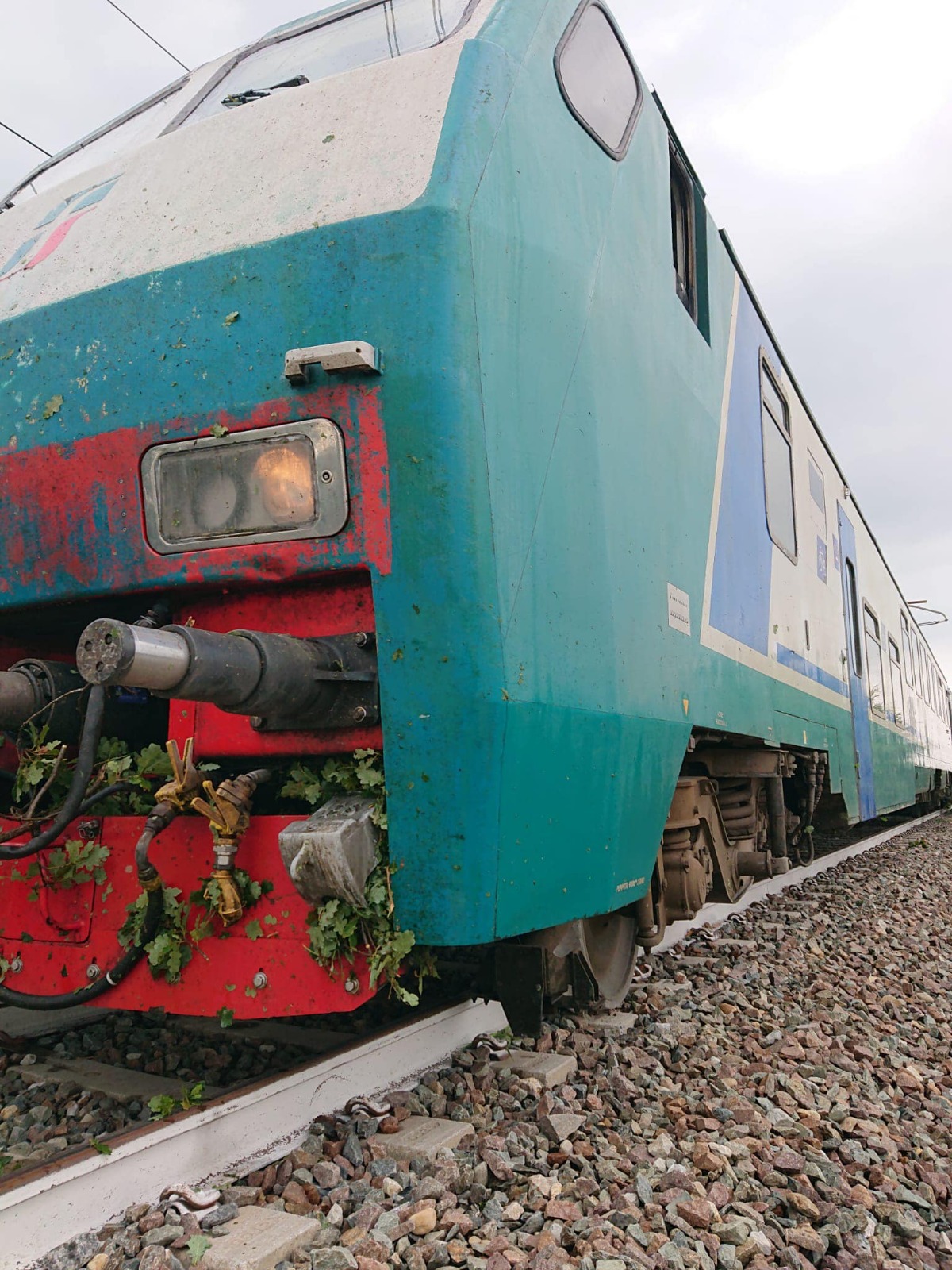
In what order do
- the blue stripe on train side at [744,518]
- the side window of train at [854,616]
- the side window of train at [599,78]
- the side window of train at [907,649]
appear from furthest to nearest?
the side window of train at [907,649] < the side window of train at [854,616] < the blue stripe on train side at [744,518] < the side window of train at [599,78]

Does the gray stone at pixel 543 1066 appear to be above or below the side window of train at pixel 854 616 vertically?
below

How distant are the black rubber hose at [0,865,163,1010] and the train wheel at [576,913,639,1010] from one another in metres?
1.64

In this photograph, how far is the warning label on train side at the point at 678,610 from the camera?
3.18 meters

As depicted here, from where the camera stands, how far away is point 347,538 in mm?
2336

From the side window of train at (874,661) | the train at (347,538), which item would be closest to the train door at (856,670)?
the side window of train at (874,661)

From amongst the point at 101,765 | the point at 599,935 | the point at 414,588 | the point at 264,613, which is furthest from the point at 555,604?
the point at 599,935

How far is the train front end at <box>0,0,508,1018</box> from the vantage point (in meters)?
2.27

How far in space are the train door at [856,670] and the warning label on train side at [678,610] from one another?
465 centimetres

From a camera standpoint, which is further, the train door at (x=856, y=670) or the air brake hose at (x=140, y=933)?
the train door at (x=856, y=670)

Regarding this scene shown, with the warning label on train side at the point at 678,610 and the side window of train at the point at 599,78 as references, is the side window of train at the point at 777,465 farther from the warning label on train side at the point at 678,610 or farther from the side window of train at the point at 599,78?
the side window of train at the point at 599,78

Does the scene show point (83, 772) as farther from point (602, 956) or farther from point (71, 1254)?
point (602, 956)

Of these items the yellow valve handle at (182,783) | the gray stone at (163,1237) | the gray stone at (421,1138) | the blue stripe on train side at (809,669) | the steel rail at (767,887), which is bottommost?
the steel rail at (767,887)

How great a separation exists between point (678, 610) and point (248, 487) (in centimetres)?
146

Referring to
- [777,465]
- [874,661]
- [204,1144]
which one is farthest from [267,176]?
[874,661]
